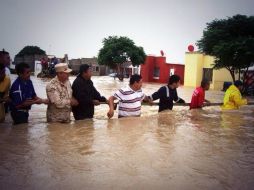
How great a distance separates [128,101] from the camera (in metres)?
5.42

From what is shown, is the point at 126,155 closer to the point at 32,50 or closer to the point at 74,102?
the point at 74,102

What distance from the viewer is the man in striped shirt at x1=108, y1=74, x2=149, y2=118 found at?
212 inches

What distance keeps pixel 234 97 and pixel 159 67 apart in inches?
1309

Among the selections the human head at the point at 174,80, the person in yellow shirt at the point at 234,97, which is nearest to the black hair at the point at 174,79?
the human head at the point at 174,80

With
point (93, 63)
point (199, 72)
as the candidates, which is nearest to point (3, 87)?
point (199, 72)

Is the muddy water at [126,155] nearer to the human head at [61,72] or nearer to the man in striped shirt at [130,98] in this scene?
the man in striped shirt at [130,98]

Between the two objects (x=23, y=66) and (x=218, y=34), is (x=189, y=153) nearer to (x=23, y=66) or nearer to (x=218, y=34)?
(x=23, y=66)

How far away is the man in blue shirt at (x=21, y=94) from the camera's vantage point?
15.6 ft

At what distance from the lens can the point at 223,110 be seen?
7.54 meters

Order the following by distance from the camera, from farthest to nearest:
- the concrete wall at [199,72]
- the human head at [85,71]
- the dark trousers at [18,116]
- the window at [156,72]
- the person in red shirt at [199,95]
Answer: the window at [156,72] → the concrete wall at [199,72] → the person in red shirt at [199,95] → the human head at [85,71] → the dark trousers at [18,116]

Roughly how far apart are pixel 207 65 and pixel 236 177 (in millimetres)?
30813

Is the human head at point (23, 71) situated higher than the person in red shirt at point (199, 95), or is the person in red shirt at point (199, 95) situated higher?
the human head at point (23, 71)

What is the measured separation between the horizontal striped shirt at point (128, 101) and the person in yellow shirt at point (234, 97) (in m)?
3.10

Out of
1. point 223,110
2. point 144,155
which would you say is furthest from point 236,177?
point 223,110
